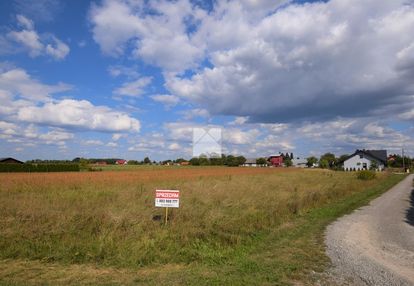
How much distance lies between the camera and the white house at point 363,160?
90.9 metres

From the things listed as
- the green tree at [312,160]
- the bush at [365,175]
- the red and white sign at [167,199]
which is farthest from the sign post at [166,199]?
the green tree at [312,160]

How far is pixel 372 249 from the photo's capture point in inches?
335

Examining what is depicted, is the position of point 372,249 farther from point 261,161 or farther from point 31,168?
point 261,161

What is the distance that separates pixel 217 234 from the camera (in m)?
9.54

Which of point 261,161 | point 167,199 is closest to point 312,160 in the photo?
point 261,161

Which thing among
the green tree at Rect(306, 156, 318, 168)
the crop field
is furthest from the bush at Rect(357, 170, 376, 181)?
the green tree at Rect(306, 156, 318, 168)

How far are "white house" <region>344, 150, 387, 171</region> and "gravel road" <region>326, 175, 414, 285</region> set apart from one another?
83264 millimetres

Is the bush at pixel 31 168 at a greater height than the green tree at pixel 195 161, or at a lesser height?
lesser

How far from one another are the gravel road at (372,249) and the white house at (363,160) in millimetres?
83264

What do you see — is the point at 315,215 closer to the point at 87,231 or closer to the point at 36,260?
the point at 87,231

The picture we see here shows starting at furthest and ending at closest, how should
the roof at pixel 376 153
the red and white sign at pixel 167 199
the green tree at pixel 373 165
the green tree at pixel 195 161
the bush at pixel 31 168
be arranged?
the green tree at pixel 195 161
the roof at pixel 376 153
the green tree at pixel 373 165
the bush at pixel 31 168
the red and white sign at pixel 167 199

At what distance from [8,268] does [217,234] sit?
4.99 meters

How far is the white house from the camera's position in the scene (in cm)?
9094

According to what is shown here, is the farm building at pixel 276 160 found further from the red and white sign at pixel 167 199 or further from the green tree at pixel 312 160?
the red and white sign at pixel 167 199
